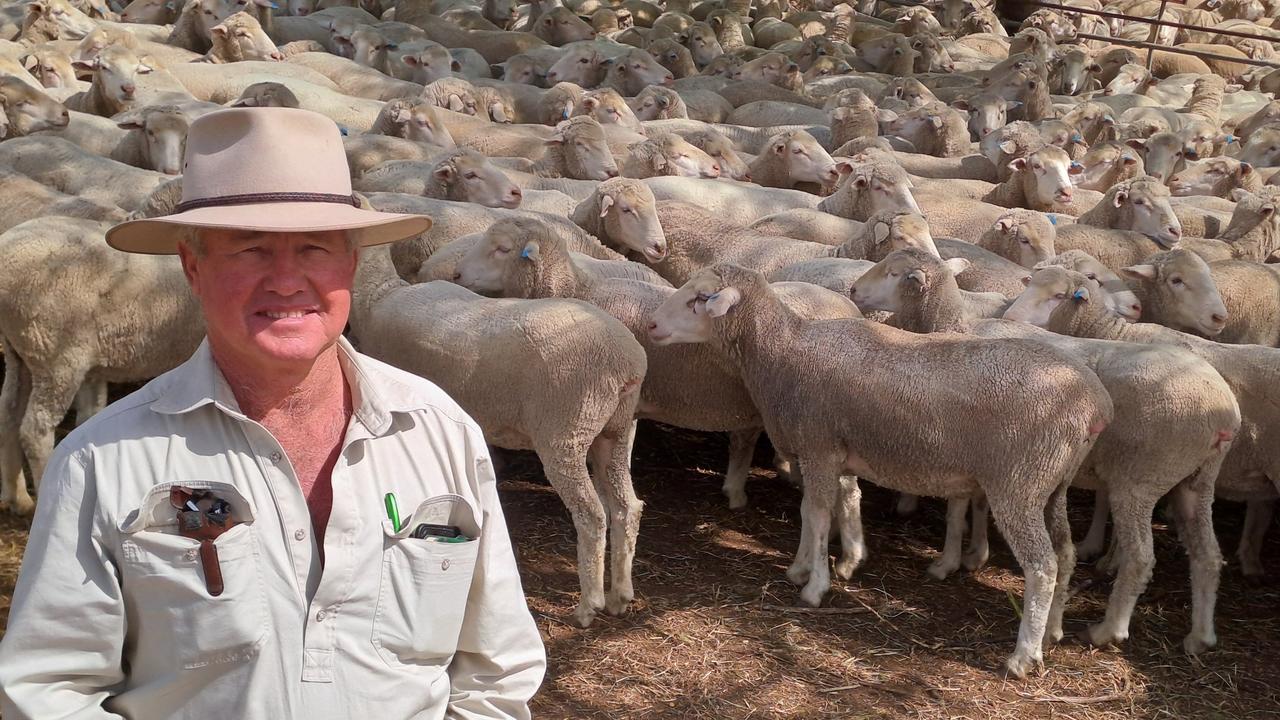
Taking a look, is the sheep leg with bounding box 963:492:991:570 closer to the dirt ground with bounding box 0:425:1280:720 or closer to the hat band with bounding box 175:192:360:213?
the dirt ground with bounding box 0:425:1280:720

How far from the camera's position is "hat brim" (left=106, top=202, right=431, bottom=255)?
6.21 feet

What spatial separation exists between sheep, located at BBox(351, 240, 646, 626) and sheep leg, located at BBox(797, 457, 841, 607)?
754 mm

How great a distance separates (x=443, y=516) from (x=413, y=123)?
7.78 metres

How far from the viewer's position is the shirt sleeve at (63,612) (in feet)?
5.96

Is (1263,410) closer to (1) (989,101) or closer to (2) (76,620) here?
(2) (76,620)

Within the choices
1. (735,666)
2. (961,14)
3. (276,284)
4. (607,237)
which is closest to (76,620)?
(276,284)

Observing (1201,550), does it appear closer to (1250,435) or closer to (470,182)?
(1250,435)

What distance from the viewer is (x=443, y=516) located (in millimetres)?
2078

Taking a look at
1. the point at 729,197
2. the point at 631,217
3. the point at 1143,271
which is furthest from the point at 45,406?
the point at 1143,271

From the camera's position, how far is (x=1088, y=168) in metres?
10.4

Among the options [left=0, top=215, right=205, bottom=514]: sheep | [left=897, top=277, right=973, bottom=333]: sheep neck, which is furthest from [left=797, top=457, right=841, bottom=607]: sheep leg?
[left=0, top=215, right=205, bottom=514]: sheep

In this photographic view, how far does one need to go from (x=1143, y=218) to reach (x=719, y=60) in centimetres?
728

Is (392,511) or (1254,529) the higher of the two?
(392,511)

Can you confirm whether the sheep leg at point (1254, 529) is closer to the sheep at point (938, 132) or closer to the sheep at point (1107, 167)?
the sheep at point (1107, 167)
